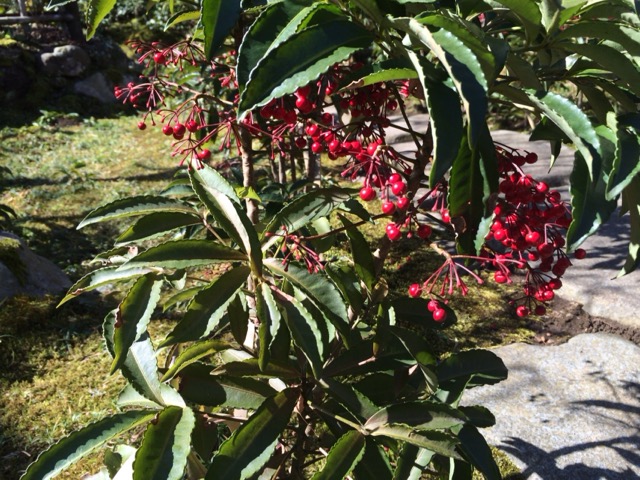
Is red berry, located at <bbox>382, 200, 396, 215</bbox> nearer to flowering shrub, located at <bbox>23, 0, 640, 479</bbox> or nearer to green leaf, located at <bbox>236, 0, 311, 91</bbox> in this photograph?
flowering shrub, located at <bbox>23, 0, 640, 479</bbox>

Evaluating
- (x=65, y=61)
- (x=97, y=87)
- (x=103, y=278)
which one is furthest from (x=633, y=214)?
(x=65, y=61)

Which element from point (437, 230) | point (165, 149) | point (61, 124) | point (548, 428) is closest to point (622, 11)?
point (548, 428)

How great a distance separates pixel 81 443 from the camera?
118 cm

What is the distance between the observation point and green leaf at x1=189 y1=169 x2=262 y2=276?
110cm

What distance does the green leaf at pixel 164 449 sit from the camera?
3.61 feet

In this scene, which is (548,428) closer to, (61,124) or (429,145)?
(429,145)

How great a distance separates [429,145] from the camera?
3.86 ft

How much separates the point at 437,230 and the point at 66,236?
2724 millimetres

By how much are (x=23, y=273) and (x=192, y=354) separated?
7.52 feet

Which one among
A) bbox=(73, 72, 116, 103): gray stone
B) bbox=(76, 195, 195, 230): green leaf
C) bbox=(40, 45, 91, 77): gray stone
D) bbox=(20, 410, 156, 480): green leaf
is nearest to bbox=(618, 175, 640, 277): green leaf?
bbox=(76, 195, 195, 230): green leaf

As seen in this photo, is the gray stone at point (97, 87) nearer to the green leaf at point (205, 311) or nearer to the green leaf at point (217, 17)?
the green leaf at point (205, 311)

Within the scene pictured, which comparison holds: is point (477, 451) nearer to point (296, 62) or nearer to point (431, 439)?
point (431, 439)

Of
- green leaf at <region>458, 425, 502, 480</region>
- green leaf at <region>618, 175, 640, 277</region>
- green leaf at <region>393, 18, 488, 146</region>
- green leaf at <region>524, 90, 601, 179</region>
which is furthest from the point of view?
green leaf at <region>458, 425, 502, 480</region>

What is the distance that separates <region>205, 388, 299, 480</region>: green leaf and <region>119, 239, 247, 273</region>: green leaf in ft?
1.12
